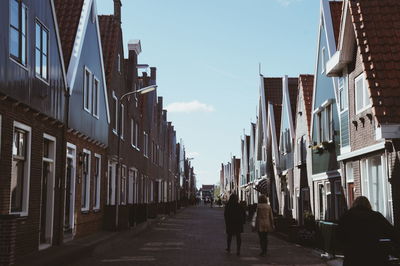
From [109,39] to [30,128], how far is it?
1289 cm

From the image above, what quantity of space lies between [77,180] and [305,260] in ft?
27.2

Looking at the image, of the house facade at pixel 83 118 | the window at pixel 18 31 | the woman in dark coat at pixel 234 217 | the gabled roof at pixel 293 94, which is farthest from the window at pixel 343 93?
the gabled roof at pixel 293 94

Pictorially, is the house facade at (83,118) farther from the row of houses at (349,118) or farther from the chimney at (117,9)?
the row of houses at (349,118)

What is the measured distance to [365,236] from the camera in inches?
276

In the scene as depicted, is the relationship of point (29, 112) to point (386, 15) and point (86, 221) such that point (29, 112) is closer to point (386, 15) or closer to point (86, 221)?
point (86, 221)

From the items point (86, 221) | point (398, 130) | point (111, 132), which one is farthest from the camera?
point (111, 132)

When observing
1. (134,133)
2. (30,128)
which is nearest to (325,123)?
(30,128)

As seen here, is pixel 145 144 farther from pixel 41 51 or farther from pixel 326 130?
pixel 41 51

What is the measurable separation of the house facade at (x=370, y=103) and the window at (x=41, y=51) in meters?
8.40

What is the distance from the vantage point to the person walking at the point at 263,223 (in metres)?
15.5

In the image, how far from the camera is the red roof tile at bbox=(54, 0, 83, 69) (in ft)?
57.9

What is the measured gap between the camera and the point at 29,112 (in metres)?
13.3

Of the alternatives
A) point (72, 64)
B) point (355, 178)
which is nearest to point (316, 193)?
point (355, 178)

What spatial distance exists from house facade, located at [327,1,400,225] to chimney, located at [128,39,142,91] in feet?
49.7
